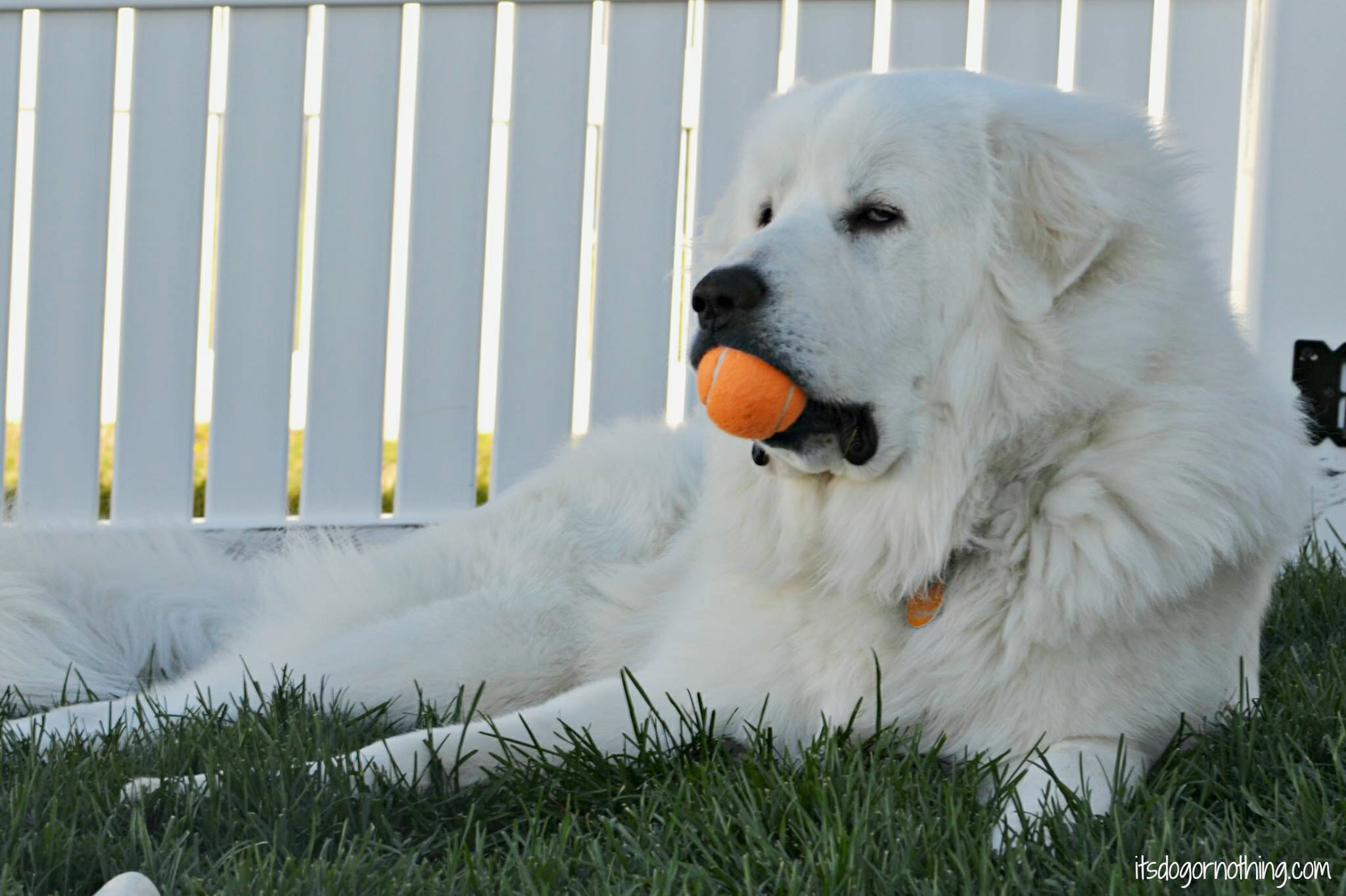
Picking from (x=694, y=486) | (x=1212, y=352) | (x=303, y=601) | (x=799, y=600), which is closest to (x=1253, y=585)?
(x=1212, y=352)

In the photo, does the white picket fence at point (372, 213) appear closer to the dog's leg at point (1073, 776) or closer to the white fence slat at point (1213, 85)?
the white fence slat at point (1213, 85)

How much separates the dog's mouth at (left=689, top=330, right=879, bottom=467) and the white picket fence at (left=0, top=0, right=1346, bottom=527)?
6.19ft

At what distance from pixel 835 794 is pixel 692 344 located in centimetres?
72

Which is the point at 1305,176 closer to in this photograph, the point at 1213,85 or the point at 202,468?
the point at 1213,85

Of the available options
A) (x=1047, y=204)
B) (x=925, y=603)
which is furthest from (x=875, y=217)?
(x=925, y=603)

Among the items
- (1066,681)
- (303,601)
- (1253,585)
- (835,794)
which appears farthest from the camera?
(303,601)

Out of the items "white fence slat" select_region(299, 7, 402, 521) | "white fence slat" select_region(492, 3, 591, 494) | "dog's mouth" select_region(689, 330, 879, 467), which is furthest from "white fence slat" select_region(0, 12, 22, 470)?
"dog's mouth" select_region(689, 330, 879, 467)

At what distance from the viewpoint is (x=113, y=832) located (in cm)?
176

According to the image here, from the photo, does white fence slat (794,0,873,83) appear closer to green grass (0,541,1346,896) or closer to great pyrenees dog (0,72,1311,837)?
great pyrenees dog (0,72,1311,837)

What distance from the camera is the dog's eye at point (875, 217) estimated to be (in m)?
2.11

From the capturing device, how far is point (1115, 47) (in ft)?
12.8

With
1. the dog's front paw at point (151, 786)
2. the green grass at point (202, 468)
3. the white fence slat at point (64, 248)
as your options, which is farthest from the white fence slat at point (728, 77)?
the dog's front paw at point (151, 786)

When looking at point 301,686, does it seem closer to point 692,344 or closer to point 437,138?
point 692,344

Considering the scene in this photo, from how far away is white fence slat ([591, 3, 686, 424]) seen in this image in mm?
3973
